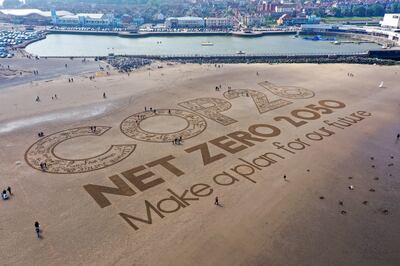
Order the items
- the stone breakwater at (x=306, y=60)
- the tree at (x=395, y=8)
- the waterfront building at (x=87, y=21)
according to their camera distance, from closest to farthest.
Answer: the stone breakwater at (x=306, y=60) < the waterfront building at (x=87, y=21) < the tree at (x=395, y=8)

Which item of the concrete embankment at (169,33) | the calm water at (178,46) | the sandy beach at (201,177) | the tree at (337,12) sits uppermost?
the tree at (337,12)

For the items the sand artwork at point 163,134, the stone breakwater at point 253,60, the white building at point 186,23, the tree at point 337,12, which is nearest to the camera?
the sand artwork at point 163,134

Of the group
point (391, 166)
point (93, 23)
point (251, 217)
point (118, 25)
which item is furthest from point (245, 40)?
point (251, 217)

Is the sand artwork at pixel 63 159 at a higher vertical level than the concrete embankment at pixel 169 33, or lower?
lower

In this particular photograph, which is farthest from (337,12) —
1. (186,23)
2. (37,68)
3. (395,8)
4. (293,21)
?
(37,68)

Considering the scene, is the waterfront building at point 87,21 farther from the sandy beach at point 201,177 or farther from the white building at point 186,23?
the sandy beach at point 201,177

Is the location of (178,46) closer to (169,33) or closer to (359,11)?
(169,33)

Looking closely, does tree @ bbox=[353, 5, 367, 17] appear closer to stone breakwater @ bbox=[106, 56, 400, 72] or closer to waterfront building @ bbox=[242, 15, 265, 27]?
waterfront building @ bbox=[242, 15, 265, 27]

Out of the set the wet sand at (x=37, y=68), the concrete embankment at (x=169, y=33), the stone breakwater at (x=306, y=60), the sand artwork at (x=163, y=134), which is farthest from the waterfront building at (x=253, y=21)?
the sand artwork at (x=163, y=134)
